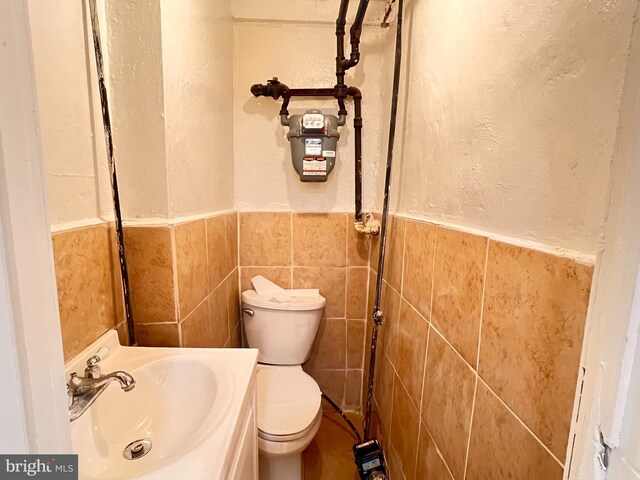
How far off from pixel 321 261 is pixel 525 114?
3.91 feet

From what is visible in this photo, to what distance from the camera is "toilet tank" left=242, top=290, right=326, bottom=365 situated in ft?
4.88

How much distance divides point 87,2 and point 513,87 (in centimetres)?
99

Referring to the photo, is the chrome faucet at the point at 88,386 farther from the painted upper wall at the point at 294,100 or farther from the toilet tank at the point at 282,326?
the painted upper wall at the point at 294,100

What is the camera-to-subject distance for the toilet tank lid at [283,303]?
4.83ft

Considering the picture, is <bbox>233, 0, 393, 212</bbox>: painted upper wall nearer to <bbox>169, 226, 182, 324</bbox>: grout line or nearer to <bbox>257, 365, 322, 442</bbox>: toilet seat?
<bbox>169, 226, 182, 324</bbox>: grout line

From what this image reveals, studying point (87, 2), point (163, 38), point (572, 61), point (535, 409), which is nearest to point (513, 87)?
point (572, 61)

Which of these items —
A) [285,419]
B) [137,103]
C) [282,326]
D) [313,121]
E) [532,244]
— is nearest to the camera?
[532,244]

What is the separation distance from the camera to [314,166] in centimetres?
146

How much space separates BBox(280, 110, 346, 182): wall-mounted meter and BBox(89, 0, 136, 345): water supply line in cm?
77

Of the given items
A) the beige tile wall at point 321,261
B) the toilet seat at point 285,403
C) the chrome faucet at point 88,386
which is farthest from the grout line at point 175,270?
the beige tile wall at point 321,261

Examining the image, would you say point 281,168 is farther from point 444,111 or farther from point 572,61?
point 572,61

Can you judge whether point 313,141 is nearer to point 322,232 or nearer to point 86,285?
point 322,232

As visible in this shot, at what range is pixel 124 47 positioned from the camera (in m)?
0.84

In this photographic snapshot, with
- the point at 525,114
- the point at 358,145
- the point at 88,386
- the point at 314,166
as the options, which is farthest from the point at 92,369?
the point at 358,145
